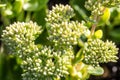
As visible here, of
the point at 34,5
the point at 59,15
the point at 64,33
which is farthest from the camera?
the point at 34,5

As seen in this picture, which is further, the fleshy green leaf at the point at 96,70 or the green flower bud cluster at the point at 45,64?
the fleshy green leaf at the point at 96,70

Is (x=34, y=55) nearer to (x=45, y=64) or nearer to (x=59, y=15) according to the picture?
(x=45, y=64)

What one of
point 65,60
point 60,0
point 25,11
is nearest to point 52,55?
point 65,60

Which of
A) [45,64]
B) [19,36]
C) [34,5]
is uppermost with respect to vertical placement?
[34,5]

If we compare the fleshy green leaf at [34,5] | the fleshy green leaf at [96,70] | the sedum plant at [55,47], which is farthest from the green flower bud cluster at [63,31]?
the fleshy green leaf at [34,5]

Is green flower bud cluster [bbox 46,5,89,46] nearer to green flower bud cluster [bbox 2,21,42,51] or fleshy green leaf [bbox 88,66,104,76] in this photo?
green flower bud cluster [bbox 2,21,42,51]

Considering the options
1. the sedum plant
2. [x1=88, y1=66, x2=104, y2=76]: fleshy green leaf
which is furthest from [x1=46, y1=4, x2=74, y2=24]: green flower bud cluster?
[x1=88, y1=66, x2=104, y2=76]: fleshy green leaf

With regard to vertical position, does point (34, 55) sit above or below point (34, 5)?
below

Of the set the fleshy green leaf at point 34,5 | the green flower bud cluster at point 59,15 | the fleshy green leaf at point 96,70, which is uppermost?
the fleshy green leaf at point 34,5

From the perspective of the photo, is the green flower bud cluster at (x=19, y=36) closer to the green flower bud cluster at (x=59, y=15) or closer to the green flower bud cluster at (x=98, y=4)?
the green flower bud cluster at (x=59, y=15)

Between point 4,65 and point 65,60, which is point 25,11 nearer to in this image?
point 4,65

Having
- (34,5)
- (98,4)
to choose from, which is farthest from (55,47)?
(34,5)
